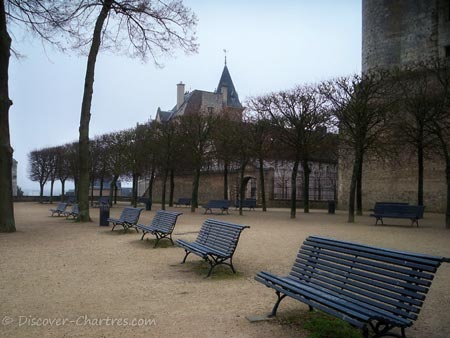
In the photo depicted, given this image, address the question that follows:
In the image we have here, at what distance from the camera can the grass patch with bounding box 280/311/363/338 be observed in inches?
168

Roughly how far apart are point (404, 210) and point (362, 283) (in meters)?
15.8

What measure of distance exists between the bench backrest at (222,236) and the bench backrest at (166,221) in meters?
2.15

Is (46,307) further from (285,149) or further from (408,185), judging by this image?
(408,185)

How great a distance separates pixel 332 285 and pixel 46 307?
11.7 ft

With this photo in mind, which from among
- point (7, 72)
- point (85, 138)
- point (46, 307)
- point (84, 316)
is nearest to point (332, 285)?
point (84, 316)

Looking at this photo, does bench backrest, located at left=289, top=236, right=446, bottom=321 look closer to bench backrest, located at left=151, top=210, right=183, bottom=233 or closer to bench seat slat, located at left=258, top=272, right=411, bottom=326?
bench seat slat, located at left=258, top=272, right=411, bottom=326

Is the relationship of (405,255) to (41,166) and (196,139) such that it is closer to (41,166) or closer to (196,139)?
(196,139)

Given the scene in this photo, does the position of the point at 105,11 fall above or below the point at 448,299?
above

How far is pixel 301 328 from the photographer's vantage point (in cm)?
466

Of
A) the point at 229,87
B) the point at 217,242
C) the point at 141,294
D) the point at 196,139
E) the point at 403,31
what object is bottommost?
the point at 141,294

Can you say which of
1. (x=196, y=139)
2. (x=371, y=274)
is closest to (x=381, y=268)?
(x=371, y=274)

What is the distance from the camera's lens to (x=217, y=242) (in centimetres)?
793

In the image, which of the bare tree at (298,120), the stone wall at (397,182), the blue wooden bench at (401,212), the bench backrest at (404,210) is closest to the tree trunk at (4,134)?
the bare tree at (298,120)

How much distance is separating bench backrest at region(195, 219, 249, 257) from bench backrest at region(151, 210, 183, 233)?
2.15m
